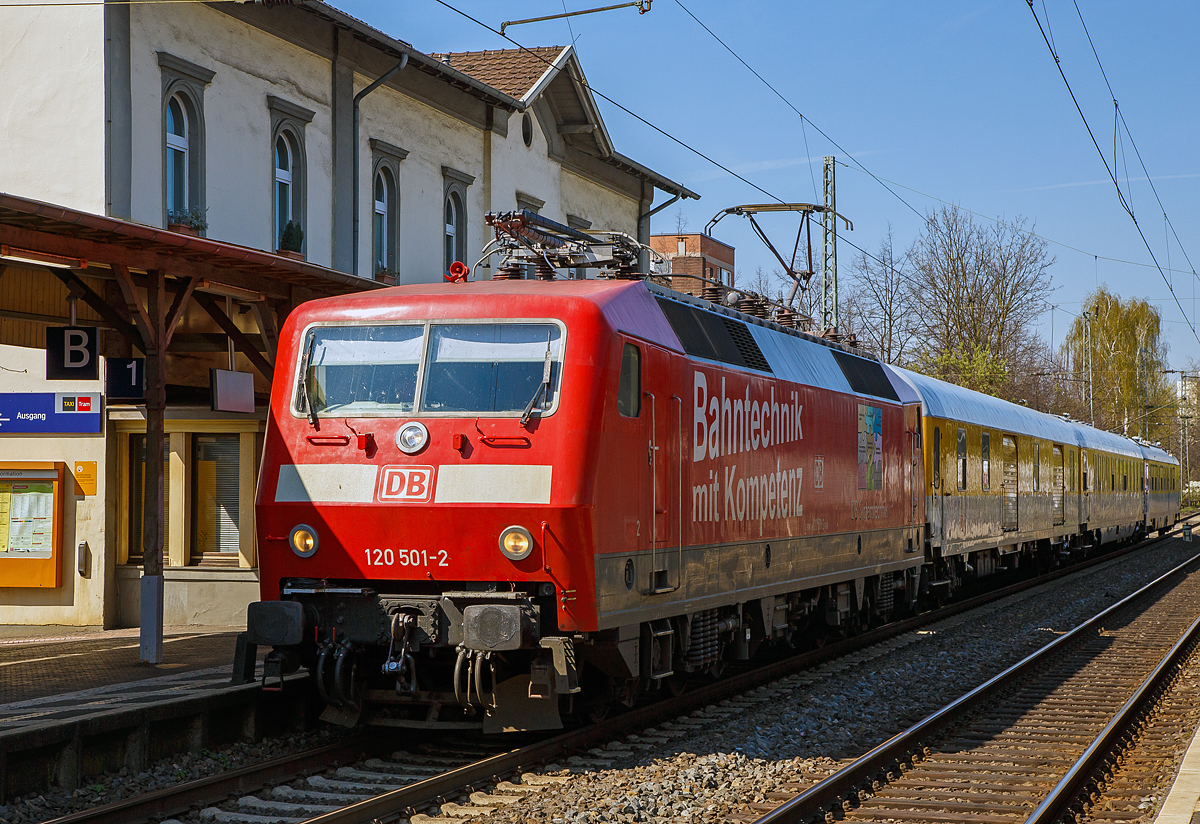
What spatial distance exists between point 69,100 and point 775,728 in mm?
10215

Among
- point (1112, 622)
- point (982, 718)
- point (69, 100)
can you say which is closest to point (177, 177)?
point (69, 100)

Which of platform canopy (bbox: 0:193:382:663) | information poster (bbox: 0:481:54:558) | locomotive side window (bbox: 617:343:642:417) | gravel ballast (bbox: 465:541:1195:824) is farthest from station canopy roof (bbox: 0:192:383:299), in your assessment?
gravel ballast (bbox: 465:541:1195:824)

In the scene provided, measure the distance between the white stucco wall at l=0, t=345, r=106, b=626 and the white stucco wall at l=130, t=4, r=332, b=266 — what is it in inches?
108

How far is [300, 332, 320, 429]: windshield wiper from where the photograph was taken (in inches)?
344

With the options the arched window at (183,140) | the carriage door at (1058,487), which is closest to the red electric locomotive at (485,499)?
the arched window at (183,140)

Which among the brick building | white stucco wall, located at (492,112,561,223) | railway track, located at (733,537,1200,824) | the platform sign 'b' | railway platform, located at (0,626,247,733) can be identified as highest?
the brick building

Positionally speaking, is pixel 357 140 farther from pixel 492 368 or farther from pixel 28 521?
pixel 492 368

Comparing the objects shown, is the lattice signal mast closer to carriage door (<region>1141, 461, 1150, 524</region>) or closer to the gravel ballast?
the gravel ballast

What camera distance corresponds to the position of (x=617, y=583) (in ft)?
27.9

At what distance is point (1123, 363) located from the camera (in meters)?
76.2

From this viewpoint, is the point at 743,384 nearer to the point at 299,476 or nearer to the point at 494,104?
the point at 299,476

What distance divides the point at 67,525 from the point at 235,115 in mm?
5463

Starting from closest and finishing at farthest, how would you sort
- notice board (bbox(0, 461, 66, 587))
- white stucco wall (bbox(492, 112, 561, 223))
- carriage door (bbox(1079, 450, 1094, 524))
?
notice board (bbox(0, 461, 66, 587)) → white stucco wall (bbox(492, 112, 561, 223)) → carriage door (bbox(1079, 450, 1094, 524))

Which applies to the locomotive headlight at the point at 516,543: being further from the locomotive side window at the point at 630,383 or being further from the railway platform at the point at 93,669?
the railway platform at the point at 93,669
